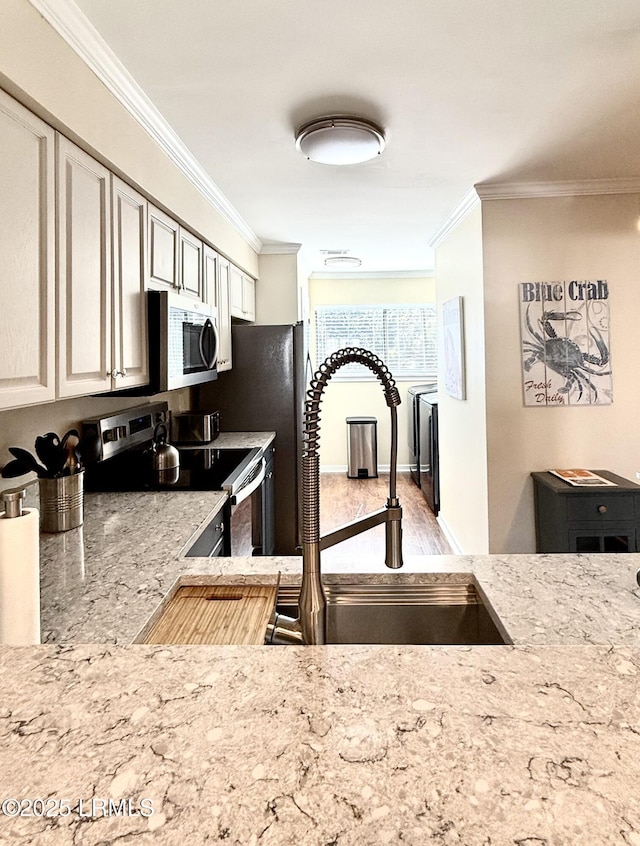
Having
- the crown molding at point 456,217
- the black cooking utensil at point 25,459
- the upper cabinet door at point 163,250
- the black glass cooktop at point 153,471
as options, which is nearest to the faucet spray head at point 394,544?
the black cooking utensil at point 25,459

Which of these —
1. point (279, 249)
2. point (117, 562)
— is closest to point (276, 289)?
point (279, 249)

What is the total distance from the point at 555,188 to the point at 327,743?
10.6 feet

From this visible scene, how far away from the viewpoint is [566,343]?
119 inches

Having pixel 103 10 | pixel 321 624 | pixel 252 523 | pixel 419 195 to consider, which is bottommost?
pixel 252 523

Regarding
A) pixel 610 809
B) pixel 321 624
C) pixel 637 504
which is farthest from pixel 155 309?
pixel 637 504

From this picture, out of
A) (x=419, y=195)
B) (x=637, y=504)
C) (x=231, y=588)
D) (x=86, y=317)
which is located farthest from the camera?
(x=419, y=195)

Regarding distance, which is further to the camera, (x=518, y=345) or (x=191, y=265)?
(x=518, y=345)

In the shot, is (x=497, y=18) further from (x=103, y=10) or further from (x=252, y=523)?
(x=252, y=523)

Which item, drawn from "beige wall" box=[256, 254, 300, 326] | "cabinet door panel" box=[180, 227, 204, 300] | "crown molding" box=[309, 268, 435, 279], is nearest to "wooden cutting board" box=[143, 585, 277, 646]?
"cabinet door panel" box=[180, 227, 204, 300]

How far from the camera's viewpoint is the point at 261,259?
14.8 ft

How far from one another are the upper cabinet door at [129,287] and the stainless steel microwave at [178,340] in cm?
4

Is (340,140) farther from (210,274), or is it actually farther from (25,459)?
(25,459)

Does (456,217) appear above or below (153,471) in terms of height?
above

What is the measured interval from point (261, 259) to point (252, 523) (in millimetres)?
2589
